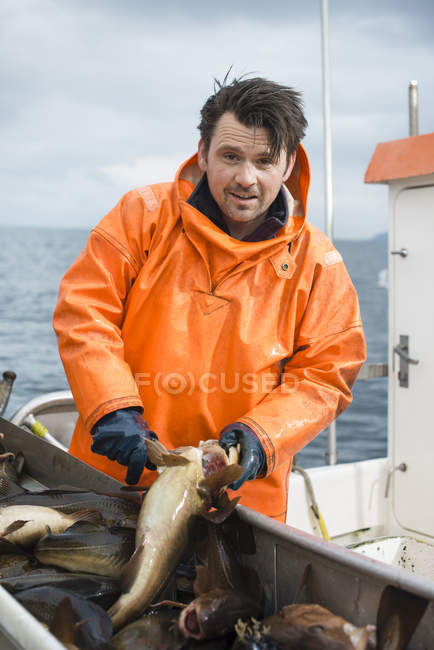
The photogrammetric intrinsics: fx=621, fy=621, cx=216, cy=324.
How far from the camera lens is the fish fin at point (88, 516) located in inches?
63.7

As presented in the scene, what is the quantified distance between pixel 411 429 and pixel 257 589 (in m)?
3.12

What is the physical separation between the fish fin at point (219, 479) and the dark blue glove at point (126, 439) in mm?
293

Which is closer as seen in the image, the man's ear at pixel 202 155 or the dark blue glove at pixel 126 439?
the dark blue glove at pixel 126 439

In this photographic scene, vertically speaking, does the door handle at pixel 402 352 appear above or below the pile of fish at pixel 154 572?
above

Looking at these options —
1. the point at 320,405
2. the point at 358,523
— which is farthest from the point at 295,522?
the point at 320,405

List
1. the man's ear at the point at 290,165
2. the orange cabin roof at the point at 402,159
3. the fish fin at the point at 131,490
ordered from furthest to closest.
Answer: the orange cabin roof at the point at 402,159
the man's ear at the point at 290,165
the fish fin at the point at 131,490

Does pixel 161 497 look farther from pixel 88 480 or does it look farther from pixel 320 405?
pixel 320 405

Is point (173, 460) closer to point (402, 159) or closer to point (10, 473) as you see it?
point (10, 473)

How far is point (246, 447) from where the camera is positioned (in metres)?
1.91

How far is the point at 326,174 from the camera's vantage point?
4.32m

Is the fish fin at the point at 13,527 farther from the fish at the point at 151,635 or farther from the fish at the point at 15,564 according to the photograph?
the fish at the point at 151,635

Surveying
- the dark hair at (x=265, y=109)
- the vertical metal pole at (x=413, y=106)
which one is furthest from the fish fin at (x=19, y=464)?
the vertical metal pole at (x=413, y=106)

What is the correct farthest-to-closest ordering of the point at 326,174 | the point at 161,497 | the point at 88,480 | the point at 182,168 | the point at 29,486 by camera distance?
1. the point at 326,174
2. the point at 182,168
3. the point at 29,486
4. the point at 88,480
5. the point at 161,497

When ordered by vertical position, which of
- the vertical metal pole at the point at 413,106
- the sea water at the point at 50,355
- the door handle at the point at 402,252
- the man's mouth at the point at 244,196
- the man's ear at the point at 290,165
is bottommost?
the sea water at the point at 50,355
